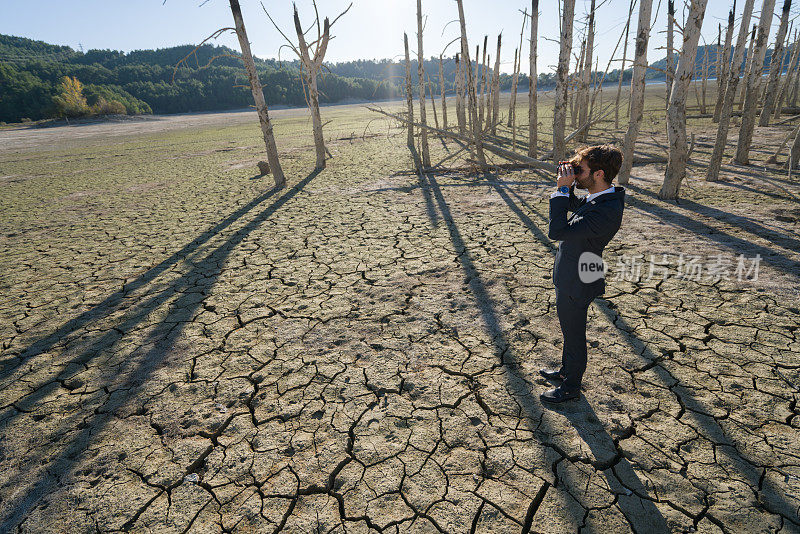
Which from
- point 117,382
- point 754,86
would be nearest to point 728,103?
point 754,86

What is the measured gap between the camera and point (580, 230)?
1993mm

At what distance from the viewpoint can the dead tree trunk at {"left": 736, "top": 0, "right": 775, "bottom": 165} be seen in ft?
24.7

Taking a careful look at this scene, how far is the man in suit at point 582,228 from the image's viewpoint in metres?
1.97

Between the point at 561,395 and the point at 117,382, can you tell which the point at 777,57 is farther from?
the point at 117,382

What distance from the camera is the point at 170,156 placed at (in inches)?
630

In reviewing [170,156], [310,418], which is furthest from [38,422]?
[170,156]

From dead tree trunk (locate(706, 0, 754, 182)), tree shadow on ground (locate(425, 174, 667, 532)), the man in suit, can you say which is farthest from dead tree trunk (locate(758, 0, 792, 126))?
the man in suit

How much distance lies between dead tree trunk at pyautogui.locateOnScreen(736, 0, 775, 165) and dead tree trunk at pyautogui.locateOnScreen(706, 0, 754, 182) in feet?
1.03

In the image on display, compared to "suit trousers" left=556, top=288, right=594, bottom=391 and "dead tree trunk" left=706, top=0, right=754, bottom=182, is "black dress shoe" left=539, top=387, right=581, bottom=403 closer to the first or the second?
"suit trousers" left=556, top=288, right=594, bottom=391

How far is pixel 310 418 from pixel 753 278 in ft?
Result: 15.4

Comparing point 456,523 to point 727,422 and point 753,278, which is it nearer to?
point 727,422

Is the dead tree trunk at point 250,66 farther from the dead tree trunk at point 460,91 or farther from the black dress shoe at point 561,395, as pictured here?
the black dress shoe at point 561,395

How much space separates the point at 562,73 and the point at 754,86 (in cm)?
385

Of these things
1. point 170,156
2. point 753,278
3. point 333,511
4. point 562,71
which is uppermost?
point 562,71
